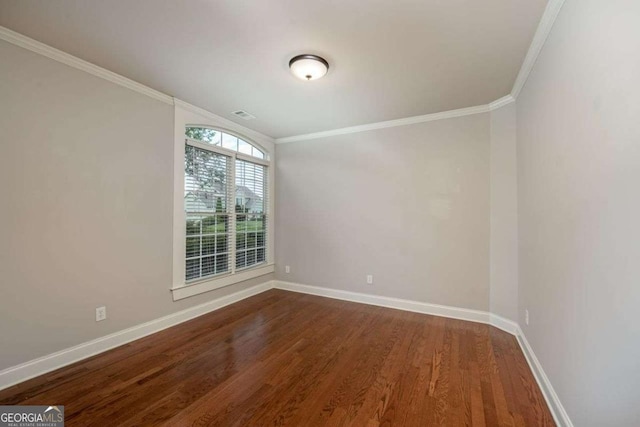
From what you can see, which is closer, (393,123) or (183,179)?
(183,179)

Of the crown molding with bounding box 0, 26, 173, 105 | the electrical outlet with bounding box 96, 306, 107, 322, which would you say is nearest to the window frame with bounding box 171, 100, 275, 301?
the crown molding with bounding box 0, 26, 173, 105

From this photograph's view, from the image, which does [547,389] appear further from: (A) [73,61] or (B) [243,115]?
(A) [73,61]

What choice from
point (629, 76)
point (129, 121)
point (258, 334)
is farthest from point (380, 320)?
point (129, 121)

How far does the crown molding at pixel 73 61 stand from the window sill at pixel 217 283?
223cm

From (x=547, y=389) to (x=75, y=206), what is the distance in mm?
4018

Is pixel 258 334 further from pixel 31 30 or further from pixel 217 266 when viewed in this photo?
pixel 31 30

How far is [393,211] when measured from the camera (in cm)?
379

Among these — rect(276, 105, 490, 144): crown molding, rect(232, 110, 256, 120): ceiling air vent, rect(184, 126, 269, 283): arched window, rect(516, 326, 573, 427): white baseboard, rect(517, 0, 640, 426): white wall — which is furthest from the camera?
rect(232, 110, 256, 120): ceiling air vent

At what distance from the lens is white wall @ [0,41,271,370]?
2053 millimetres

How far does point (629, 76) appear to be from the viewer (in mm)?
1074

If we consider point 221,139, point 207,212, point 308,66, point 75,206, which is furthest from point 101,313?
point 308,66

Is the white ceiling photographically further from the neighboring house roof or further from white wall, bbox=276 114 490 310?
the neighboring house roof

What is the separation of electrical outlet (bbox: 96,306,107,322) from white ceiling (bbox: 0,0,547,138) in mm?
2286

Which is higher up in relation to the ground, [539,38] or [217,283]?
[539,38]
